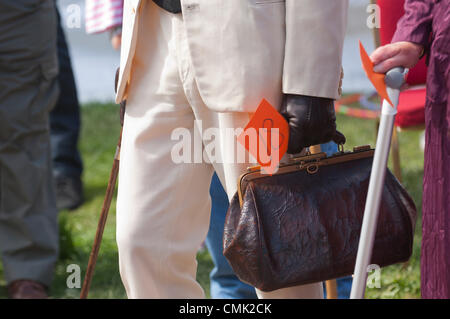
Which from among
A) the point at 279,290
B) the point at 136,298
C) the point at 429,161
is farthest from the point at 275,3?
the point at 136,298

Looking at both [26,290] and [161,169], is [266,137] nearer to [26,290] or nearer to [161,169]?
[161,169]

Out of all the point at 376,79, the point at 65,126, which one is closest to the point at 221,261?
the point at 376,79

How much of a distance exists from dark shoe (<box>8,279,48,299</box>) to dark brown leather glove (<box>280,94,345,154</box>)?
76.1 inches

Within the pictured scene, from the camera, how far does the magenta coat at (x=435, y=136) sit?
73.2 inches

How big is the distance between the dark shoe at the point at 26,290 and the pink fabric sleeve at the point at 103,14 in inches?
47.6

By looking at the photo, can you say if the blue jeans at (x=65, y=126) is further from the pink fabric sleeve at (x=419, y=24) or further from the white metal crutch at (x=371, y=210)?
the white metal crutch at (x=371, y=210)

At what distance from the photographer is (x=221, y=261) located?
2.94m

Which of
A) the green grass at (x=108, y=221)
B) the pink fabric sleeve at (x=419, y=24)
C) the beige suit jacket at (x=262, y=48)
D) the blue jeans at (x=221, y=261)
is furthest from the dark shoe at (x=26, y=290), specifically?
the pink fabric sleeve at (x=419, y=24)

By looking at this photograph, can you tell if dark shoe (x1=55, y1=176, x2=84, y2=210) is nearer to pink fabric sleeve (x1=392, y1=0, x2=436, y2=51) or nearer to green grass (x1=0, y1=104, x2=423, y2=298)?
green grass (x1=0, y1=104, x2=423, y2=298)

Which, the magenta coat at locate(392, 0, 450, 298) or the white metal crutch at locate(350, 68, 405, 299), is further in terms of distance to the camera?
the magenta coat at locate(392, 0, 450, 298)

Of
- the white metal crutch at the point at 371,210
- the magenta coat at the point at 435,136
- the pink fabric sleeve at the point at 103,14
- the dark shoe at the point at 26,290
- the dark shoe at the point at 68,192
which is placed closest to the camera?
the white metal crutch at the point at 371,210

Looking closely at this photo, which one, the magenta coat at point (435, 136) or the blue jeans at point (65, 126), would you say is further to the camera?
the blue jeans at point (65, 126)

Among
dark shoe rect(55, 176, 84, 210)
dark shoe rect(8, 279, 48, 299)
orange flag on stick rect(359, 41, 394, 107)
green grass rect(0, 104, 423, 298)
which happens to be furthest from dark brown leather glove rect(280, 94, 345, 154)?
dark shoe rect(55, 176, 84, 210)

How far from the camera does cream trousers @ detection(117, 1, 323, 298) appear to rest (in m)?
1.95
